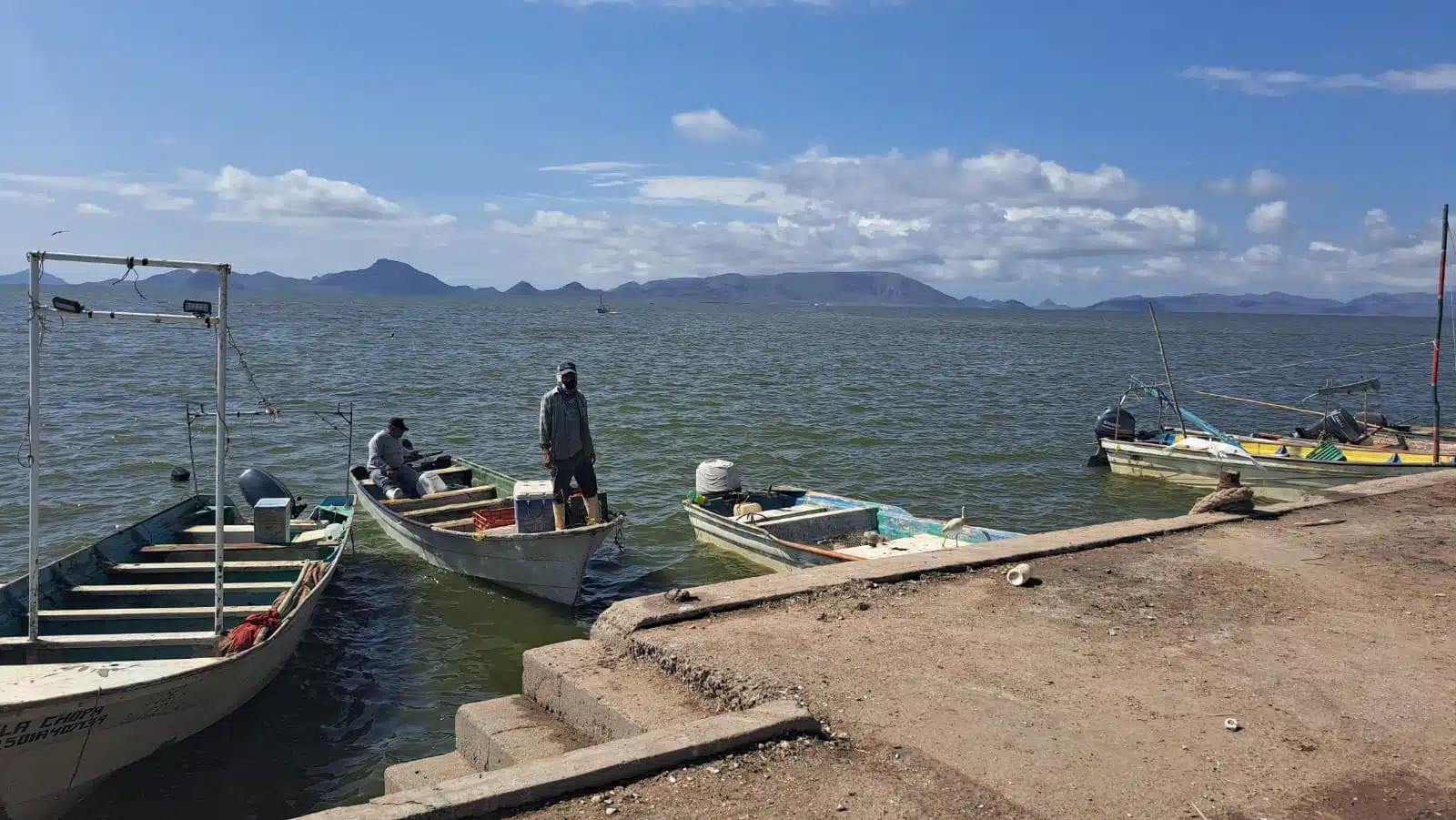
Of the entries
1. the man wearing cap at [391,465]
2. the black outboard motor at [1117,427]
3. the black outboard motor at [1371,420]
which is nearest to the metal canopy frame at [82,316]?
the man wearing cap at [391,465]

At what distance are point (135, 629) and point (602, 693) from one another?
6173 mm

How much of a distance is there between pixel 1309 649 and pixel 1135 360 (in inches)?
2445

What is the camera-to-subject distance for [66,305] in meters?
7.70

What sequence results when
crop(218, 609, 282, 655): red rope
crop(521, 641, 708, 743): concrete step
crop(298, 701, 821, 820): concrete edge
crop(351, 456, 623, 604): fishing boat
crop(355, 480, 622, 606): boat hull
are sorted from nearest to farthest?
crop(298, 701, 821, 820): concrete edge, crop(521, 641, 708, 743): concrete step, crop(218, 609, 282, 655): red rope, crop(355, 480, 622, 606): boat hull, crop(351, 456, 623, 604): fishing boat

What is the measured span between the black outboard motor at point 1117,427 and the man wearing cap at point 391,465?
Result: 1537 centimetres

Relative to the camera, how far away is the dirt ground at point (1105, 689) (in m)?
4.57

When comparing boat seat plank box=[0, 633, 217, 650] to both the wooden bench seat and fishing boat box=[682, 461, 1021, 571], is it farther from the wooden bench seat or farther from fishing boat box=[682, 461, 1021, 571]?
fishing boat box=[682, 461, 1021, 571]

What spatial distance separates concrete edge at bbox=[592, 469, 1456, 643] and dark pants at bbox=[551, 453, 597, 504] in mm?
4621

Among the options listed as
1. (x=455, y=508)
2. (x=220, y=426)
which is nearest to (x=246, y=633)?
(x=220, y=426)

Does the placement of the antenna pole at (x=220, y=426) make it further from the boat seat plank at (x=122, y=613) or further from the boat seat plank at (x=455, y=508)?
the boat seat plank at (x=455, y=508)

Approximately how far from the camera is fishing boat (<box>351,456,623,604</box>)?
12.2m

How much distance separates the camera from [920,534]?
1336 cm

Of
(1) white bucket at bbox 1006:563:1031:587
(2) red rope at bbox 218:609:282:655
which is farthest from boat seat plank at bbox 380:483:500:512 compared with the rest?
(1) white bucket at bbox 1006:563:1031:587

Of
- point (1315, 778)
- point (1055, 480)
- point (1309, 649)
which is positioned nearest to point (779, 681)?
point (1315, 778)
